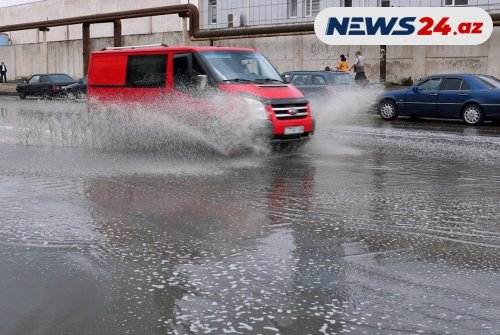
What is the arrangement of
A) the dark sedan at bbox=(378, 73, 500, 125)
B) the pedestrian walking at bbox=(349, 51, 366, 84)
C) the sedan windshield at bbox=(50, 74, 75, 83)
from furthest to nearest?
the sedan windshield at bbox=(50, 74, 75, 83) → the pedestrian walking at bbox=(349, 51, 366, 84) → the dark sedan at bbox=(378, 73, 500, 125)

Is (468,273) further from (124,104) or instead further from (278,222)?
(124,104)

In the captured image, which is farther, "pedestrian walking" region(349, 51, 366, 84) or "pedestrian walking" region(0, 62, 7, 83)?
"pedestrian walking" region(0, 62, 7, 83)

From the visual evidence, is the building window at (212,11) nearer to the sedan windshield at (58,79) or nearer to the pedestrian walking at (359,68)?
the sedan windshield at (58,79)

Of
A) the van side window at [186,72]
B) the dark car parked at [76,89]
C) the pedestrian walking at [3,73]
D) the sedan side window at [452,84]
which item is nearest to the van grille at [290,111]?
the van side window at [186,72]

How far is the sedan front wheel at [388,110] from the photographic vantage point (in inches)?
812

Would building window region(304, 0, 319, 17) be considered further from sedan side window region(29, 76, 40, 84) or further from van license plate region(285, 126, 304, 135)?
van license plate region(285, 126, 304, 135)

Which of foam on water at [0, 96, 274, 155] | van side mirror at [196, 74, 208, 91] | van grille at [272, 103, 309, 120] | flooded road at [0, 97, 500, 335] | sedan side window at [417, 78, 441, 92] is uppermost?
sedan side window at [417, 78, 441, 92]

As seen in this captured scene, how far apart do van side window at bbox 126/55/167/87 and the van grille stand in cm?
224

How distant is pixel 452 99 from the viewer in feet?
62.0

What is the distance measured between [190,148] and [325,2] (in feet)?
72.6

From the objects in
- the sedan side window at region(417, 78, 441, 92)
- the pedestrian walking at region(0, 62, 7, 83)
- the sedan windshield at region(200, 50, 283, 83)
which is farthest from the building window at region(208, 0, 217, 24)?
the sedan windshield at region(200, 50, 283, 83)

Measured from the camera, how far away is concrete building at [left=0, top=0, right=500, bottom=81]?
26453 mm

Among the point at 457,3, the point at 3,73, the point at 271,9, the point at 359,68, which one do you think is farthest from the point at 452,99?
the point at 3,73

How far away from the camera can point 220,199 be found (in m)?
7.57
